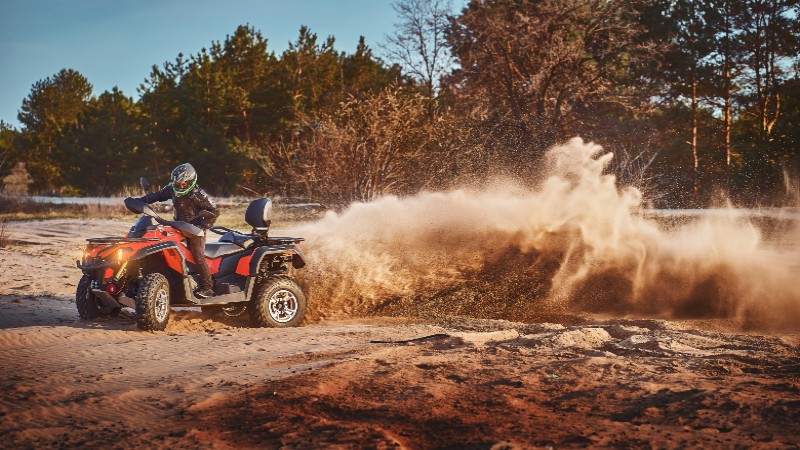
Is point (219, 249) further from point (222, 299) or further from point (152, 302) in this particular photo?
point (152, 302)

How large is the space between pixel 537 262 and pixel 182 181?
659 centimetres

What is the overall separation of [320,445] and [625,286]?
876cm

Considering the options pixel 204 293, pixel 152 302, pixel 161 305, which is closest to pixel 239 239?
pixel 204 293

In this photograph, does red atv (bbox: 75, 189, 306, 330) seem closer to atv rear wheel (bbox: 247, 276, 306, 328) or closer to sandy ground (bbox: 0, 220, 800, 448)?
atv rear wheel (bbox: 247, 276, 306, 328)

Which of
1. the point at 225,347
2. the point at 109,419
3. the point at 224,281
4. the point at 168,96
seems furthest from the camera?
the point at 168,96

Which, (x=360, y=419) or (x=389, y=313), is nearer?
(x=360, y=419)

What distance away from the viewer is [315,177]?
80.5 ft

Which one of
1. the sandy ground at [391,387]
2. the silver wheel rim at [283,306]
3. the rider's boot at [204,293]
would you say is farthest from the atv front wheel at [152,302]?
the silver wheel rim at [283,306]

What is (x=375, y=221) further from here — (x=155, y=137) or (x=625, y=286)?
(x=155, y=137)

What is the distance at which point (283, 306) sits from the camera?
32.5 ft

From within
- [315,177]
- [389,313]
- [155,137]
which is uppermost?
[155,137]

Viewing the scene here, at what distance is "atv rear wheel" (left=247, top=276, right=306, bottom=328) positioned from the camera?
31.5 ft

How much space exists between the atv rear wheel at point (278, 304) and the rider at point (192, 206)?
2.24ft

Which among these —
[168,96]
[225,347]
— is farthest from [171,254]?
[168,96]
